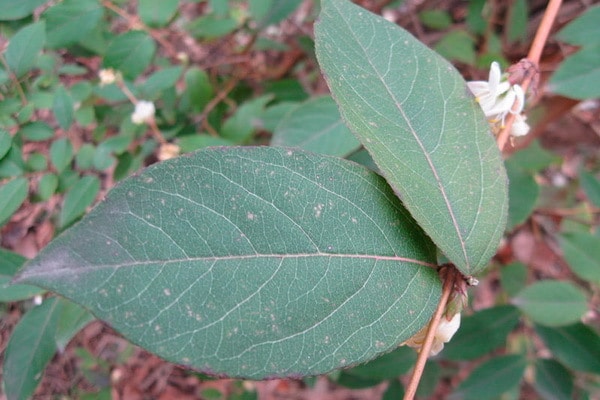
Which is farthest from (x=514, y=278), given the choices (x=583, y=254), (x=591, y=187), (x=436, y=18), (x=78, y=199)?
(x=78, y=199)

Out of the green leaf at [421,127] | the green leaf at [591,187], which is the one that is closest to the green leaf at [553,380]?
the green leaf at [591,187]

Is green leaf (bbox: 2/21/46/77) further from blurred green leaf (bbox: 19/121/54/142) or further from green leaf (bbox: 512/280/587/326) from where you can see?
green leaf (bbox: 512/280/587/326)

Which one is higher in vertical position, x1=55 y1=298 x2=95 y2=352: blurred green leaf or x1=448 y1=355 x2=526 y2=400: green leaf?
x1=55 y1=298 x2=95 y2=352: blurred green leaf

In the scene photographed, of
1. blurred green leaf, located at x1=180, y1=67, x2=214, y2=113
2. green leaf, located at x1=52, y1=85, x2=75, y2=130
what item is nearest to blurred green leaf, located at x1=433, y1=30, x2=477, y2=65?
A: blurred green leaf, located at x1=180, y1=67, x2=214, y2=113

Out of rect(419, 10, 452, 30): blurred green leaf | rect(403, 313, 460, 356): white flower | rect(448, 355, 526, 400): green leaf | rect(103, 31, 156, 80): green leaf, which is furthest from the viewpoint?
rect(419, 10, 452, 30): blurred green leaf

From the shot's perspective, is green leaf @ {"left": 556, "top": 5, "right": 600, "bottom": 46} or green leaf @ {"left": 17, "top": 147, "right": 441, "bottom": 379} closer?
green leaf @ {"left": 17, "top": 147, "right": 441, "bottom": 379}

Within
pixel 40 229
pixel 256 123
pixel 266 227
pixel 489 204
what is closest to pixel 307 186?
pixel 266 227

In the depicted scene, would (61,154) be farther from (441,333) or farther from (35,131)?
(441,333)
